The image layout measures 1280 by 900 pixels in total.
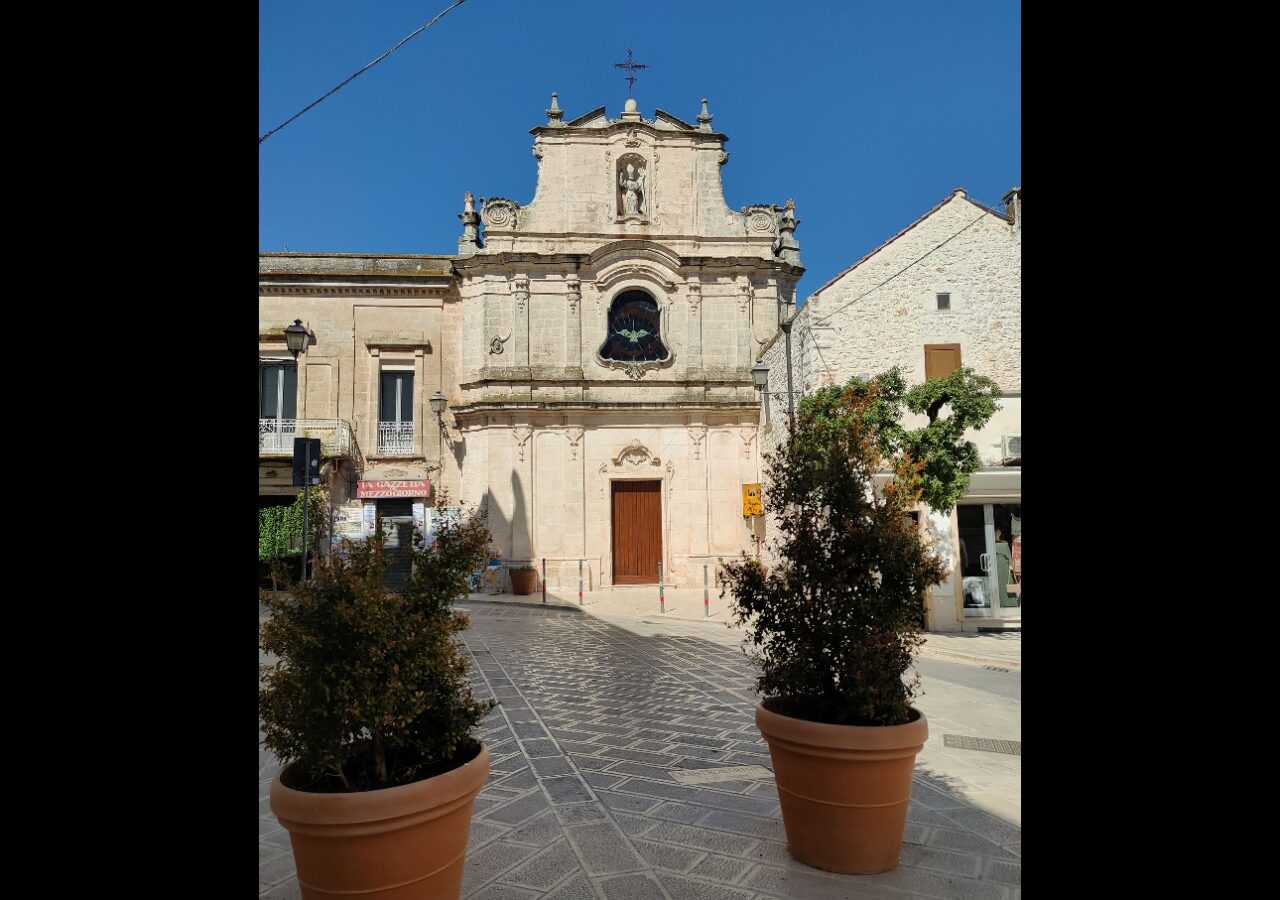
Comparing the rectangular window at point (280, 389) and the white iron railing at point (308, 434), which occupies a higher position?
the rectangular window at point (280, 389)

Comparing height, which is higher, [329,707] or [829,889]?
[329,707]

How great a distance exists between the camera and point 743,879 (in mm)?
3691

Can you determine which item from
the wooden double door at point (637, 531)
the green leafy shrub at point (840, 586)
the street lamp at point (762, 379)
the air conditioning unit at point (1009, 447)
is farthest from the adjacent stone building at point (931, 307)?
the green leafy shrub at point (840, 586)

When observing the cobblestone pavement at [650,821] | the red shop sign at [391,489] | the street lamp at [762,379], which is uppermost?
the street lamp at [762,379]

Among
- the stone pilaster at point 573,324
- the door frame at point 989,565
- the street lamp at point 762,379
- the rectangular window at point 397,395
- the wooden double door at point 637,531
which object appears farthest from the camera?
the rectangular window at point 397,395

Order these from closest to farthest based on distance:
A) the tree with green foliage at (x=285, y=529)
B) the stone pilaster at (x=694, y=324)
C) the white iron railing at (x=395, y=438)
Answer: the tree with green foliage at (x=285, y=529), the stone pilaster at (x=694, y=324), the white iron railing at (x=395, y=438)

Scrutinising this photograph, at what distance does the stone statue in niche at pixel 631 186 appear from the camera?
21109 millimetres

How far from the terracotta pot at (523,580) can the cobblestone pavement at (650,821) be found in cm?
1089

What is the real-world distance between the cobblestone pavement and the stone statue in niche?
→ 1580 cm

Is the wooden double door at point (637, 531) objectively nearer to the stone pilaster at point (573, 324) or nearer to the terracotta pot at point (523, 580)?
the terracotta pot at point (523, 580)
